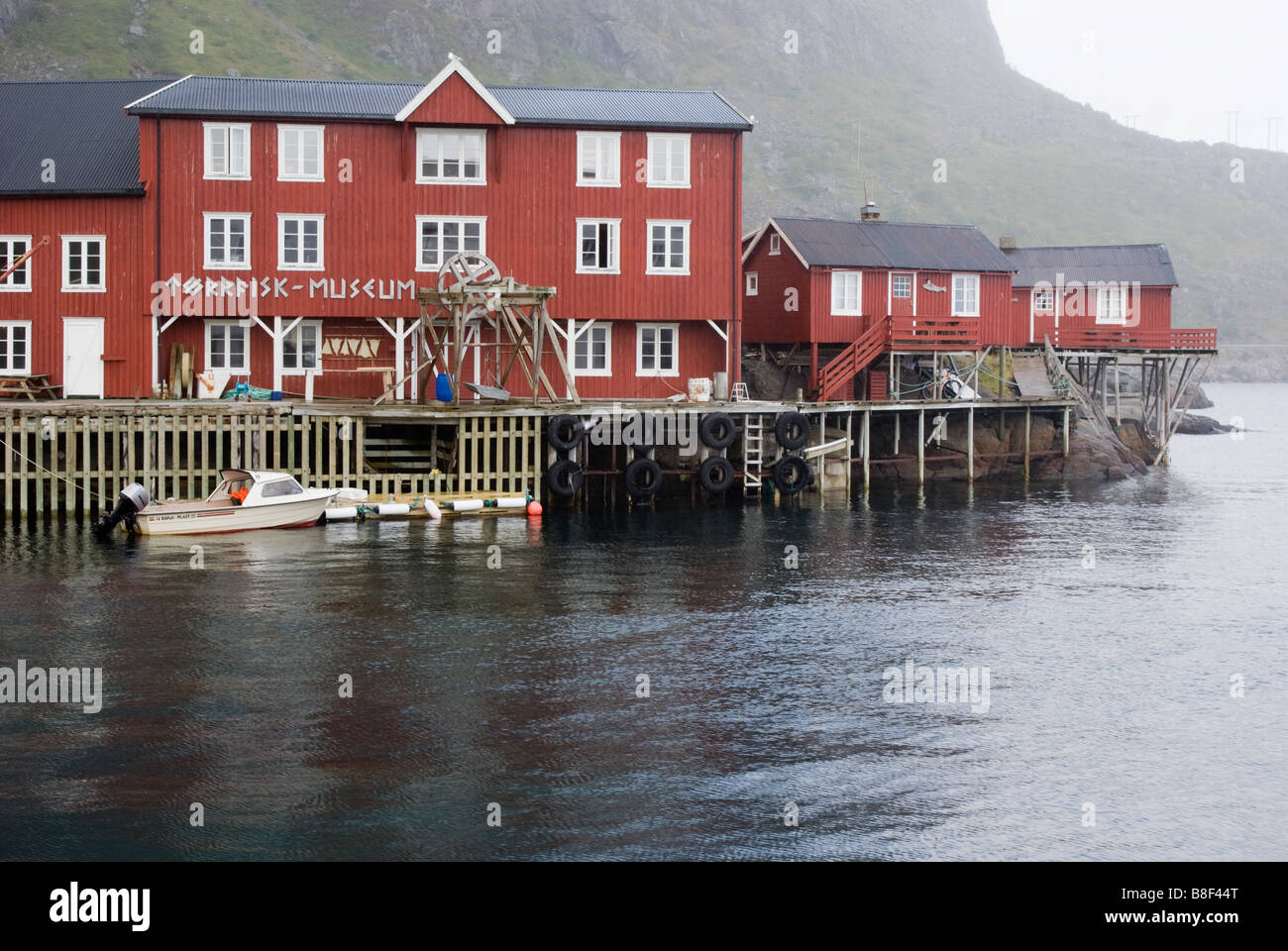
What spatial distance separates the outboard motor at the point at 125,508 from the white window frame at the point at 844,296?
2805 centimetres

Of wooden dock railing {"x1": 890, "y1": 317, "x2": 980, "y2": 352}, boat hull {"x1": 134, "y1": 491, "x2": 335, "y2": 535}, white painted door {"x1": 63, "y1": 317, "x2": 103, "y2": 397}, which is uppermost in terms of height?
wooden dock railing {"x1": 890, "y1": 317, "x2": 980, "y2": 352}

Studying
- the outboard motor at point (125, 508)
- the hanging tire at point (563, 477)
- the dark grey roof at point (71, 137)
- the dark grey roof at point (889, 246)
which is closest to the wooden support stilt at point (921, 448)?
the dark grey roof at point (889, 246)

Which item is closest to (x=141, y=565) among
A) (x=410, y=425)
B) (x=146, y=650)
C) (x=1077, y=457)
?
(x=146, y=650)

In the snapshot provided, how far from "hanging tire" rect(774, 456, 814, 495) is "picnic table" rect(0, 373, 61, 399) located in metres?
23.3

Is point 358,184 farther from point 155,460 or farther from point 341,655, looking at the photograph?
point 341,655

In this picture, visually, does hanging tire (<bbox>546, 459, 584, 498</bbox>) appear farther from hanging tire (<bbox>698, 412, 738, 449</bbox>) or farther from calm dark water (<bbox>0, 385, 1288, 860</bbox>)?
calm dark water (<bbox>0, 385, 1288, 860</bbox>)

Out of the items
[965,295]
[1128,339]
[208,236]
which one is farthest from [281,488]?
[1128,339]

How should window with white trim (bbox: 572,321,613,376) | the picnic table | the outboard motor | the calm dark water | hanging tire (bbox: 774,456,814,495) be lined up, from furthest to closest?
1. window with white trim (bbox: 572,321,613,376)
2. hanging tire (bbox: 774,456,814,495)
3. the picnic table
4. the outboard motor
5. the calm dark water

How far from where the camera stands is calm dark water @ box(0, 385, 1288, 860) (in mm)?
17172

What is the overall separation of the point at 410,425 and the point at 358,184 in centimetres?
796

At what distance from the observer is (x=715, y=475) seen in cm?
4734

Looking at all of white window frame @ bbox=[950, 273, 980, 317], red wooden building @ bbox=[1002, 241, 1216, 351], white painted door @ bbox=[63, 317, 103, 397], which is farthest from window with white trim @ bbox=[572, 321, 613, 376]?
red wooden building @ bbox=[1002, 241, 1216, 351]

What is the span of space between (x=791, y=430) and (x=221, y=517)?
18839 millimetres

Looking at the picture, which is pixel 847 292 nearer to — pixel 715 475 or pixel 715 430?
pixel 715 430
